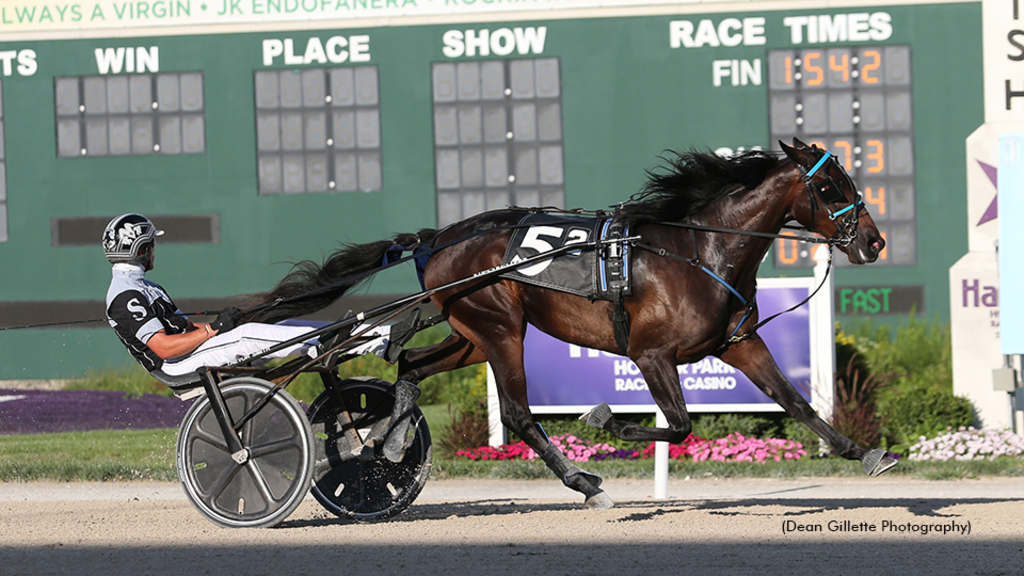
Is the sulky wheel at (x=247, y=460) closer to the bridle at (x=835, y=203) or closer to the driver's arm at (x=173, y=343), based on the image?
the driver's arm at (x=173, y=343)

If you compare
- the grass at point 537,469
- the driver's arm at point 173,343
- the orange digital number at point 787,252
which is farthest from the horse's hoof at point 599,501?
the orange digital number at point 787,252

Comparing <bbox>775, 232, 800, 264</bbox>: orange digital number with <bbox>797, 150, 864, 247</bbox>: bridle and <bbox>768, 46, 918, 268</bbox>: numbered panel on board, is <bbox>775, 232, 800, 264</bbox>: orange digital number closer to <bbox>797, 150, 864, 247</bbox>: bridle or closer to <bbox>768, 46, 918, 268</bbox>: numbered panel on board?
<bbox>768, 46, 918, 268</bbox>: numbered panel on board

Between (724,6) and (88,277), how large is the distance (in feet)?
26.7

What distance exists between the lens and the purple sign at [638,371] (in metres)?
10.3

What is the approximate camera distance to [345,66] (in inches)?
558

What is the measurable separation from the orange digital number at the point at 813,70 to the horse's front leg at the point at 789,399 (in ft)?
25.6

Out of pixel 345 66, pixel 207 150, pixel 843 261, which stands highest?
pixel 345 66

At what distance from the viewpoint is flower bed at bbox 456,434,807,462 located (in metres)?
10.3

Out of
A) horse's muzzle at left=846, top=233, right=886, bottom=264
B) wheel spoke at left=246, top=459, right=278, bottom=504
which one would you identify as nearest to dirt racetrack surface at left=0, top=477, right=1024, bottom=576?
wheel spoke at left=246, top=459, right=278, bottom=504

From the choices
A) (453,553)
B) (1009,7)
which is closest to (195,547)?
(453,553)

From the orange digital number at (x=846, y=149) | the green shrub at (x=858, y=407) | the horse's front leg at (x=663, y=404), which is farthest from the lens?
the orange digital number at (x=846, y=149)

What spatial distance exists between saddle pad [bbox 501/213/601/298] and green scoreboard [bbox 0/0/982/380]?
716cm

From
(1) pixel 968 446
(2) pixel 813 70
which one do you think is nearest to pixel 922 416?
(1) pixel 968 446

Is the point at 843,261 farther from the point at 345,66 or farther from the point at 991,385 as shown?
the point at 345,66
